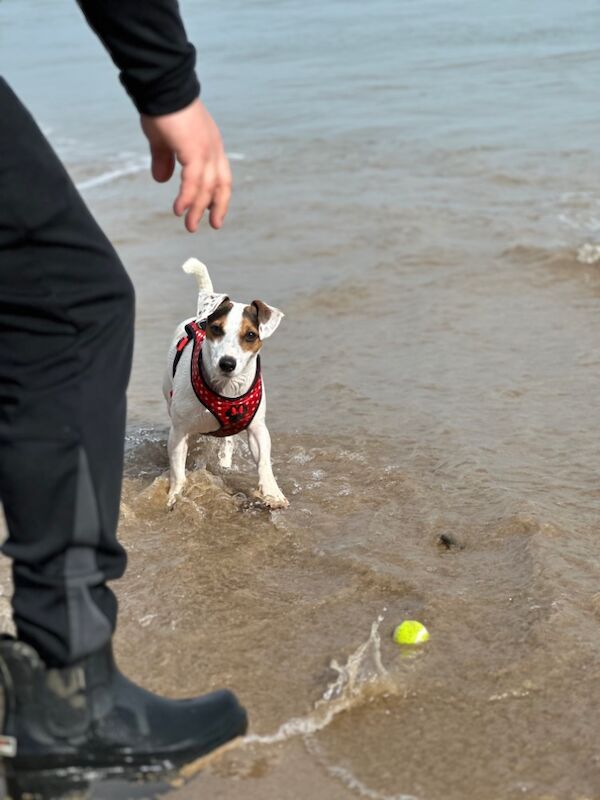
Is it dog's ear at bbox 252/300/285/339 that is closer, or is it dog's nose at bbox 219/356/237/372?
dog's nose at bbox 219/356/237/372

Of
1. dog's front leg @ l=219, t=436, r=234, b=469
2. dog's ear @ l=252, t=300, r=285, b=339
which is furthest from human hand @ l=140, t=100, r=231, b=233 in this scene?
dog's front leg @ l=219, t=436, r=234, b=469

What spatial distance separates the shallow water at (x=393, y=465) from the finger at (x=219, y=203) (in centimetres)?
120

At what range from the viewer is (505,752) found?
8.60 feet

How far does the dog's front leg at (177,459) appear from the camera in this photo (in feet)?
15.6

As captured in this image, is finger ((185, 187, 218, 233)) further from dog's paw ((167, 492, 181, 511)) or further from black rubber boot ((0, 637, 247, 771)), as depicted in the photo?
dog's paw ((167, 492, 181, 511))

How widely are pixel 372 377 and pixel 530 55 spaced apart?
1324 centimetres

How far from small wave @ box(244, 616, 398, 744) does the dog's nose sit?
1759 mm

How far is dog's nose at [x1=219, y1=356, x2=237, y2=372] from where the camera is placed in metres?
4.59

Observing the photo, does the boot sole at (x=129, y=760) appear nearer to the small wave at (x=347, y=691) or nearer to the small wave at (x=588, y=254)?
the small wave at (x=347, y=691)

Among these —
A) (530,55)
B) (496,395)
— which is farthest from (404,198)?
(530,55)

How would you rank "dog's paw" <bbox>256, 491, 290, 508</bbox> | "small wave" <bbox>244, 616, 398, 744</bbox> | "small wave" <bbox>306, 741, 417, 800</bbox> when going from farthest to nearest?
"dog's paw" <bbox>256, 491, 290, 508</bbox> → "small wave" <bbox>244, 616, 398, 744</bbox> → "small wave" <bbox>306, 741, 417, 800</bbox>

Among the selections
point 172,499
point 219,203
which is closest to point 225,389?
point 172,499

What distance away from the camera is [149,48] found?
6.26 ft

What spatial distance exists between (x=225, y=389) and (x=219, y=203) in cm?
253
